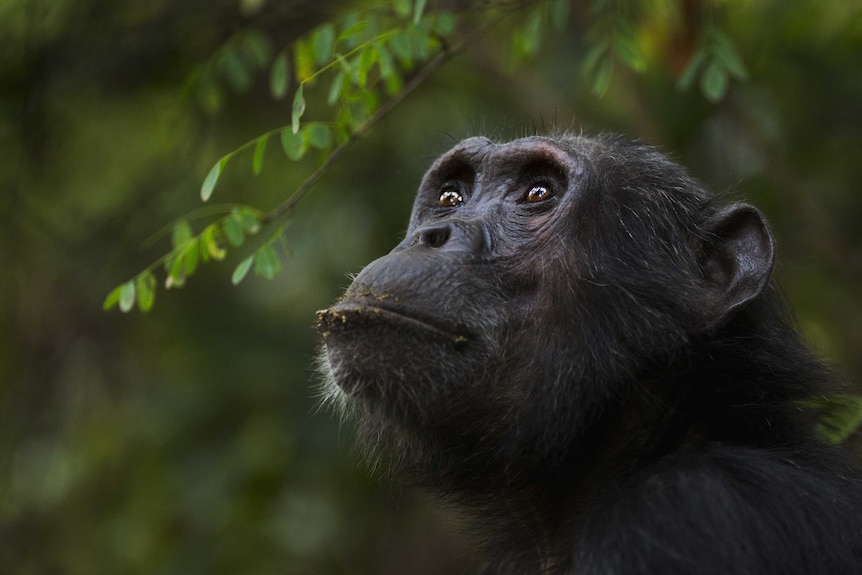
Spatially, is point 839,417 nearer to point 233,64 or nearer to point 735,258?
point 735,258

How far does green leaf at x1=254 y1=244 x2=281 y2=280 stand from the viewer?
13.7 ft

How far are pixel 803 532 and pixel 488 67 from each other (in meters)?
4.90

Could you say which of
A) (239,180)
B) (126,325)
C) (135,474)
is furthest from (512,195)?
(126,325)

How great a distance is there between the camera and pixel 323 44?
4.64 m

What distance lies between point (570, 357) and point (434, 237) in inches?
24.6

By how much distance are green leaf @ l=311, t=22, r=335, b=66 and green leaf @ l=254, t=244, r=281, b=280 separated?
87 centimetres

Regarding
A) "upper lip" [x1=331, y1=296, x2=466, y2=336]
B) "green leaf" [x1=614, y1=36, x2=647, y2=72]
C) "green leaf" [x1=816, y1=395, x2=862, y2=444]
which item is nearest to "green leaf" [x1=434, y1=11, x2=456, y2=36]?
"green leaf" [x1=614, y1=36, x2=647, y2=72]

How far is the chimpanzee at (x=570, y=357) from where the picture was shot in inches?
150

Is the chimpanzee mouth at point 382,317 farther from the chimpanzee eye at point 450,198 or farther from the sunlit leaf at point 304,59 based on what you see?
the sunlit leaf at point 304,59

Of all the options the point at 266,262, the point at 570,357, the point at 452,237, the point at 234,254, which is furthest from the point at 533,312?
the point at 234,254

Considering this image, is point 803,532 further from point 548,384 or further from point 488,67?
point 488,67

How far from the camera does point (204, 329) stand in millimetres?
8086

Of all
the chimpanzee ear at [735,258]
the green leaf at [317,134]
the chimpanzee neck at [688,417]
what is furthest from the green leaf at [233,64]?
the chimpanzee neck at [688,417]

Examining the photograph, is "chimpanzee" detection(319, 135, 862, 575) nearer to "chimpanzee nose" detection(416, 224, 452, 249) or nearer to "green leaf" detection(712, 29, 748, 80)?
"chimpanzee nose" detection(416, 224, 452, 249)
